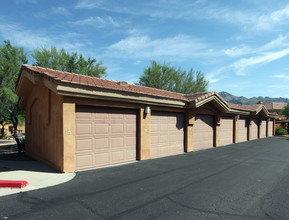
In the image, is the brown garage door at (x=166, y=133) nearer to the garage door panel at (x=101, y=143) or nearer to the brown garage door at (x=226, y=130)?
the garage door panel at (x=101, y=143)

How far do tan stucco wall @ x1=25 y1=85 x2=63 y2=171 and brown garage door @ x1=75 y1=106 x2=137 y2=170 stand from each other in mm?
688

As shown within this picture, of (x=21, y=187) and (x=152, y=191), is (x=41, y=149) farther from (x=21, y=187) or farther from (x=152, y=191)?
(x=152, y=191)

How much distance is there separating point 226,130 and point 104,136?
1253cm

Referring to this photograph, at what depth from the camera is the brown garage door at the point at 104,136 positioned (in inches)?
296

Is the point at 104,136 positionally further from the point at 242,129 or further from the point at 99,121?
the point at 242,129

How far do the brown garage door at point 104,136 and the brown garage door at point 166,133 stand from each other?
53.5 inches

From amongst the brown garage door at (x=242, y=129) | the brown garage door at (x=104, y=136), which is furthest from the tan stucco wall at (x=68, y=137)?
the brown garage door at (x=242, y=129)

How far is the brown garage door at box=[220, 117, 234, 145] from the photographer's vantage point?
53.8 feet

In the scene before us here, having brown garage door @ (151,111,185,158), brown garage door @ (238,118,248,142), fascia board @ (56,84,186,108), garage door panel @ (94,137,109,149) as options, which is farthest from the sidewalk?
brown garage door @ (238,118,248,142)

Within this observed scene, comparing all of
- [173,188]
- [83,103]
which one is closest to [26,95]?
[83,103]

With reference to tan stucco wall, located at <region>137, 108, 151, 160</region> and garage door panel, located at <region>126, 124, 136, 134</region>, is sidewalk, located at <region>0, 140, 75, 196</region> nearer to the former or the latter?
garage door panel, located at <region>126, 124, 136, 134</region>

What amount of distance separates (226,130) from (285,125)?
1322 inches

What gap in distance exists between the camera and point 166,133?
1105 centimetres

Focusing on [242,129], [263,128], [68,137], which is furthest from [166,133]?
[263,128]
